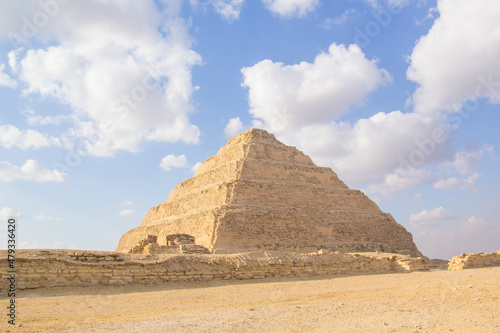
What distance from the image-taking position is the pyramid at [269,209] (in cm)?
2541

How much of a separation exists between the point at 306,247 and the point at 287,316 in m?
19.6

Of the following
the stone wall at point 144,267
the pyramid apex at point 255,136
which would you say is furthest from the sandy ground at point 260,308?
the pyramid apex at point 255,136

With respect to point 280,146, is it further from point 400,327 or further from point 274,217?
point 400,327

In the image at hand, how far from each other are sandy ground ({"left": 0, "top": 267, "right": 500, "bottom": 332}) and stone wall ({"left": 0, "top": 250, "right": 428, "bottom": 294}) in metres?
0.38

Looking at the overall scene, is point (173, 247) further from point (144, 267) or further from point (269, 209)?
point (144, 267)

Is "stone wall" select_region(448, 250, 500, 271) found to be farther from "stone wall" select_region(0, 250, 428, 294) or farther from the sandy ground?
the sandy ground

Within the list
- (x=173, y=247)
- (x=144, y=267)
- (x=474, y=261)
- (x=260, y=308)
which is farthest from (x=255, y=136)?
(x=260, y=308)

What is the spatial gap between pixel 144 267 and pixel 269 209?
1575 centimetres

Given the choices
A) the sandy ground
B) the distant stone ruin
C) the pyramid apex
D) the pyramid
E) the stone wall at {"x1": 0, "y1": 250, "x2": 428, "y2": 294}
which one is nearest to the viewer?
the sandy ground

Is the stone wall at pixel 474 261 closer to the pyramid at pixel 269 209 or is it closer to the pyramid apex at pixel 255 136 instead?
the pyramid at pixel 269 209

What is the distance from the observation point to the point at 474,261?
66.2 ft

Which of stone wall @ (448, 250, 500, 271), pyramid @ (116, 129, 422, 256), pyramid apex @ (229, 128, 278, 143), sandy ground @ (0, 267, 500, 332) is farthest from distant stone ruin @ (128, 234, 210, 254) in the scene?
stone wall @ (448, 250, 500, 271)

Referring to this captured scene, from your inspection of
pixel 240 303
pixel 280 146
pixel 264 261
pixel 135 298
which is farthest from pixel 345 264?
pixel 280 146

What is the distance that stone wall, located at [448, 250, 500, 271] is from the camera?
64.5 ft
